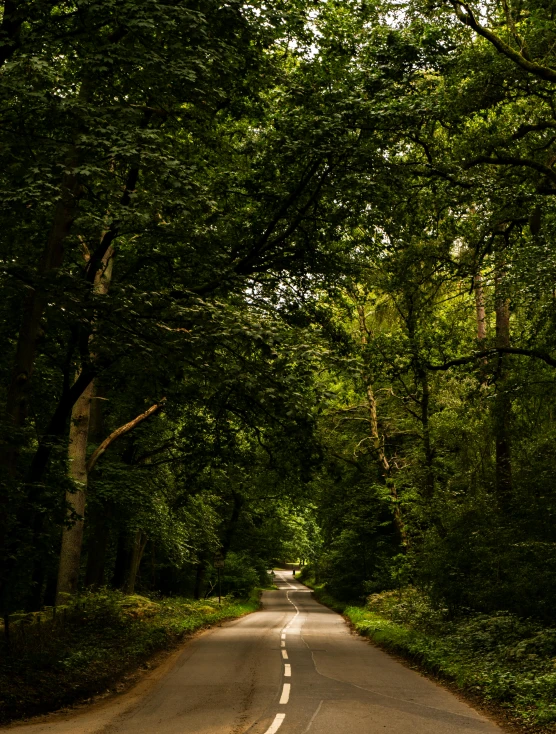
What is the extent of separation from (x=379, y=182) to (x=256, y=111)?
8.90 ft

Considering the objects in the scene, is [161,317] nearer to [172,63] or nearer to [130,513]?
[172,63]

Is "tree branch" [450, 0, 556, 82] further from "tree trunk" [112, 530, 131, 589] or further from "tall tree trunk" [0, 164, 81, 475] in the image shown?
"tree trunk" [112, 530, 131, 589]

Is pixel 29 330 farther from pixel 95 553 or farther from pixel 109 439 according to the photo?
pixel 95 553

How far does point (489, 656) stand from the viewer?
40.2 feet

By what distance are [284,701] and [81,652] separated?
4.09 meters

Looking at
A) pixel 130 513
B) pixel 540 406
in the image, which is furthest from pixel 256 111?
pixel 130 513

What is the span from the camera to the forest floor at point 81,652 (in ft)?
30.7

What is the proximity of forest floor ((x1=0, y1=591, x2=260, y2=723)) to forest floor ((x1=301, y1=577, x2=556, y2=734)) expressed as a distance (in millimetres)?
5829

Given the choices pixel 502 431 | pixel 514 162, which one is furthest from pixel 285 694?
pixel 514 162

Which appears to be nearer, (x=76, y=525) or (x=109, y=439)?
(x=76, y=525)

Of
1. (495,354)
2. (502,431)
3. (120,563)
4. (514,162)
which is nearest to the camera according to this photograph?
(514,162)

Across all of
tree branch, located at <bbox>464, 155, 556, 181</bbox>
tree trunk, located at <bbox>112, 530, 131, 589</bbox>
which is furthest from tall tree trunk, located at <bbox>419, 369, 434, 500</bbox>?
tree trunk, located at <bbox>112, 530, 131, 589</bbox>

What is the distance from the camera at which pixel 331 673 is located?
1267 cm

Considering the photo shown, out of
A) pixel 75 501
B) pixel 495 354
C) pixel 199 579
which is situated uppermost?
pixel 495 354
